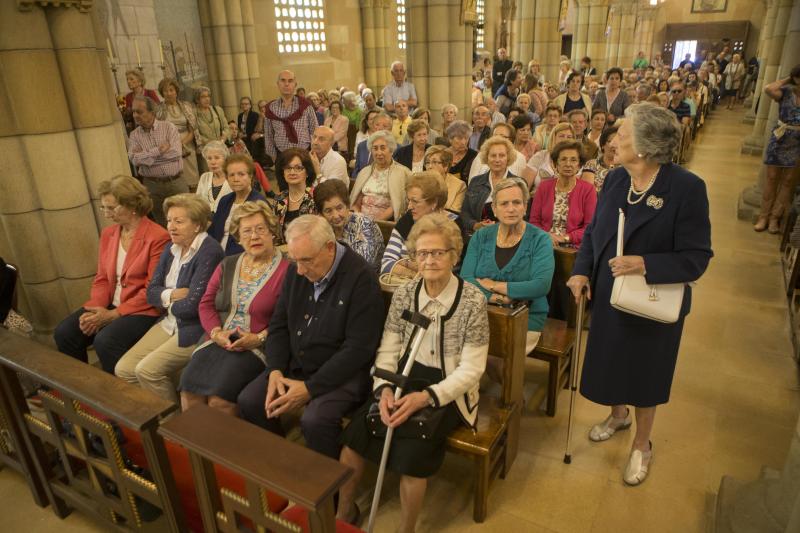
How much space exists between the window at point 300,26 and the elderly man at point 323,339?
11539mm

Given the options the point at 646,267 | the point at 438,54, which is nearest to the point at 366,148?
the point at 438,54

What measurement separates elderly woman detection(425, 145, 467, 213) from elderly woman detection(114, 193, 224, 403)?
1.93 meters

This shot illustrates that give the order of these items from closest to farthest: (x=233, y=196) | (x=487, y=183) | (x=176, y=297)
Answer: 1. (x=176, y=297)
2. (x=233, y=196)
3. (x=487, y=183)

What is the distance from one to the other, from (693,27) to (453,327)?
3142cm

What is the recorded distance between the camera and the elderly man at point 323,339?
9.47ft

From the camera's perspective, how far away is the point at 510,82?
9.27 m

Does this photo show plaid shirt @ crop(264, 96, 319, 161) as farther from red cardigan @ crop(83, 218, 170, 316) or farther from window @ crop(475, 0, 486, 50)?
window @ crop(475, 0, 486, 50)

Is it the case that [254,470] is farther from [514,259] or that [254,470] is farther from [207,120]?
[207,120]

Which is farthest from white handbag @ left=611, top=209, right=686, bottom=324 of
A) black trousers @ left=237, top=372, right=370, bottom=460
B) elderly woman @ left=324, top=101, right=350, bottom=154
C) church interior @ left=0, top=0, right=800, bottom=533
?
elderly woman @ left=324, top=101, right=350, bottom=154

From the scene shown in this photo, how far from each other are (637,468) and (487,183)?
8.22ft

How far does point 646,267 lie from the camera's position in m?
2.61

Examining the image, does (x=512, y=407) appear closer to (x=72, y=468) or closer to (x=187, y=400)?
(x=187, y=400)

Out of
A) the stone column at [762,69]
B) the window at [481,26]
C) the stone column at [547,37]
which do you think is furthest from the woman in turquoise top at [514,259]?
the window at [481,26]

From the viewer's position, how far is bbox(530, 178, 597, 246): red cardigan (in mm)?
4488
